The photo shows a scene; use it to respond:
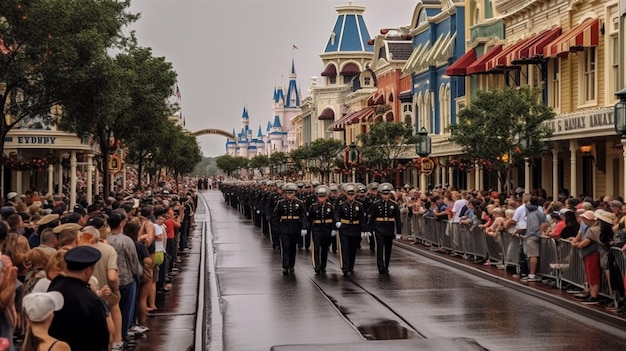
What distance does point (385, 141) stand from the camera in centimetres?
4831

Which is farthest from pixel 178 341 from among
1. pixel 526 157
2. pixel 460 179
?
pixel 460 179

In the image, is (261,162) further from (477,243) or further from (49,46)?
(477,243)

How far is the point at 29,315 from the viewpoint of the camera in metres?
6.07

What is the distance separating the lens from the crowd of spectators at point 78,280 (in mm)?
6859

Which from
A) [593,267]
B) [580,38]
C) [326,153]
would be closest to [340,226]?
[593,267]

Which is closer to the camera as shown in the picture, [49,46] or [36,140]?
[49,46]

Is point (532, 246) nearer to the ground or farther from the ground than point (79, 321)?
nearer to the ground

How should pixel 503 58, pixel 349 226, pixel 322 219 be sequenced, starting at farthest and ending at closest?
pixel 503 58 → pixel 322 219 → pixel 349 226

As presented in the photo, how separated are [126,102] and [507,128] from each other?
10995 mm

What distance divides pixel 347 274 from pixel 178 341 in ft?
25.5

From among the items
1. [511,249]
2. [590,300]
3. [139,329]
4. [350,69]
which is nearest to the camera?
[139,329]

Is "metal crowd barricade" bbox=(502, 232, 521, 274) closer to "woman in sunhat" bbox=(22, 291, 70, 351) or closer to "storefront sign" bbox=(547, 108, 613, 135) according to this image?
"storefront sign" bbox=(547, 108, 613, 135)

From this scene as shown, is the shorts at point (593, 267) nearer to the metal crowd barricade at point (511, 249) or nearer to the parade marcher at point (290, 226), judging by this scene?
the metal crowd barricade at point (511, 249)

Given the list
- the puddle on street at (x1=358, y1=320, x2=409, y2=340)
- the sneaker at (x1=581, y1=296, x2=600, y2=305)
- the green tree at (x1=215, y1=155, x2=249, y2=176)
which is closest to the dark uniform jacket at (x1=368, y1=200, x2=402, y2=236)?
the sneaker at (x1=581, y1=296, x2=600, y2=305)
